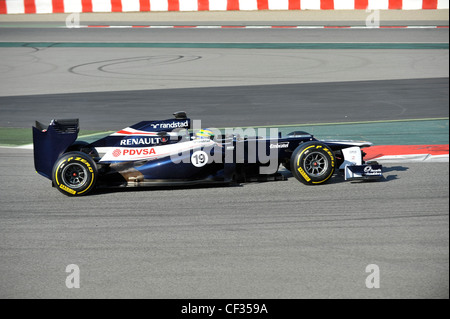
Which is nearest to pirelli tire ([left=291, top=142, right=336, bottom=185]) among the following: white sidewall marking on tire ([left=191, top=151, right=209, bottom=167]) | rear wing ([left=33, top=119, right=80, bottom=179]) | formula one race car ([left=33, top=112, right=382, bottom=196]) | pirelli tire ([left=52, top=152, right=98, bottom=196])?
formula one race car ([left=33, top=112, right=382, bottom=196])

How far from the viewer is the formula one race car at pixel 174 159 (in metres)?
7.43

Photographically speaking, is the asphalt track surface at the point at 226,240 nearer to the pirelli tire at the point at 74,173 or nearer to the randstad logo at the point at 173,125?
the pirelli tire at the point at 74,173

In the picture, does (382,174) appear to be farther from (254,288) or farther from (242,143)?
(254,288)

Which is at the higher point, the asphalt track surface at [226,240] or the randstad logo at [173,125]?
the randstad logo at [173,125]

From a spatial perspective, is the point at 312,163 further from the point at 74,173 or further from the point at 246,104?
the point at 246,104

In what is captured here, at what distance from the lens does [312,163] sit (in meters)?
7.58

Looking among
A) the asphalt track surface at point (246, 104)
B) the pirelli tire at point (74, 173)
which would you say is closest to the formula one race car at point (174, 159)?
the pirelli tire at point (74, 173)

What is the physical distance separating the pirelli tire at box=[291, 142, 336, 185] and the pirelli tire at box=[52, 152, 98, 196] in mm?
2403

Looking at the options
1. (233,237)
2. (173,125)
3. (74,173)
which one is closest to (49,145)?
(74,173)

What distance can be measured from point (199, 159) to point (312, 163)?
1.37 m

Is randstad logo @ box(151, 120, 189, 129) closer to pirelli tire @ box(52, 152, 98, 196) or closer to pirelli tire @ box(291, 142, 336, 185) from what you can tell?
pirelli tire @ box(52, 152, 98, 196)

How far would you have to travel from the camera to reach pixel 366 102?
13297mm

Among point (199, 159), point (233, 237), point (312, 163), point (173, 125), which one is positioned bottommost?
point (233, 237)

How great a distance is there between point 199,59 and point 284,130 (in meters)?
8.42
